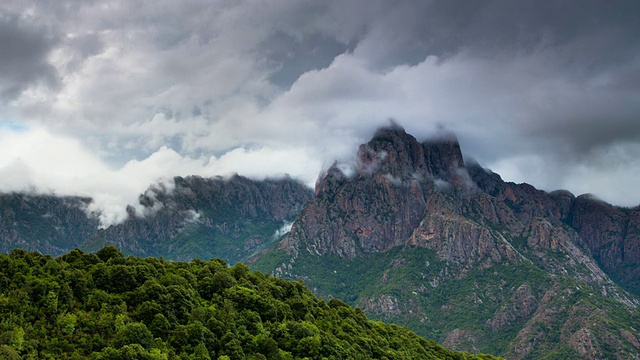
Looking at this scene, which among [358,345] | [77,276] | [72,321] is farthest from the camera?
[358,345]

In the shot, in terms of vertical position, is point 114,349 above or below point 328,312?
below

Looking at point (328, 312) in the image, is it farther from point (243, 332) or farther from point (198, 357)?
point (198, 357)

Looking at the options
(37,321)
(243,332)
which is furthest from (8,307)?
(243,332)

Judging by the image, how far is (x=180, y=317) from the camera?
109m

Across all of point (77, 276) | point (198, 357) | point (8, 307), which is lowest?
point (198, 357)

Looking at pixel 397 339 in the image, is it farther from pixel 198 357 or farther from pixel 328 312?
pixel 198 357

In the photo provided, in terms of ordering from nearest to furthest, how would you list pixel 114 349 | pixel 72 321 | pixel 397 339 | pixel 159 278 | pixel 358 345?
pixel 114 349, pixel 72 321, pixel 159 278, pixel 358 345, pixel 397 339

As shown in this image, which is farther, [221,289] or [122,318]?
[221,289]

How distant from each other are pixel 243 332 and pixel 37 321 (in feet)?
125

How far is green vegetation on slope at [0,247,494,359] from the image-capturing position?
90.2 meters

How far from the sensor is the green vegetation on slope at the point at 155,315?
90.2 metres

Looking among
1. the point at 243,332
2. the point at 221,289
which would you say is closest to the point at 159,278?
the point at 221,289

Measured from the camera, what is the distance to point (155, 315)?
103 m

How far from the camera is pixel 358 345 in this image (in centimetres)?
13700
